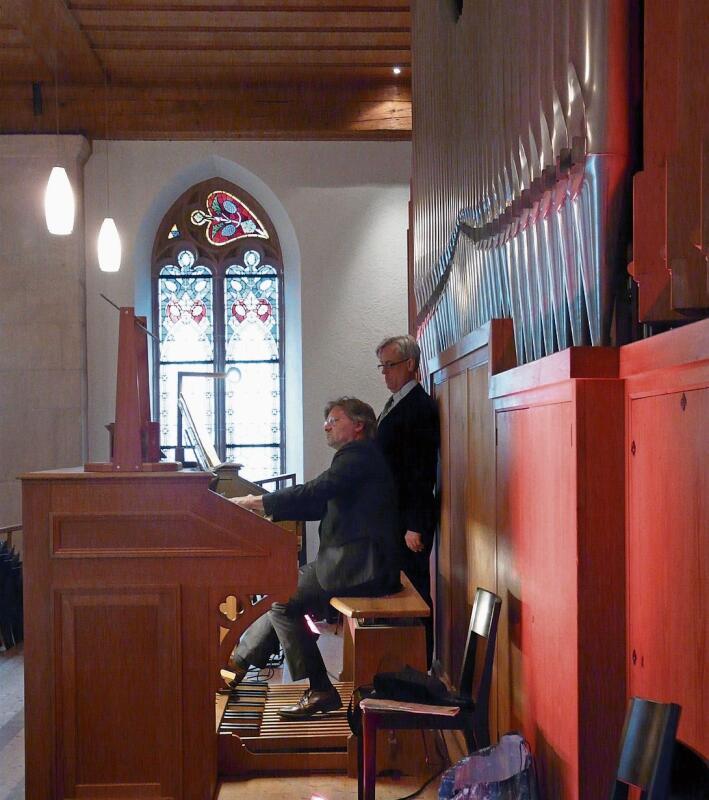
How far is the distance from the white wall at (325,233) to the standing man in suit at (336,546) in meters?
4.30

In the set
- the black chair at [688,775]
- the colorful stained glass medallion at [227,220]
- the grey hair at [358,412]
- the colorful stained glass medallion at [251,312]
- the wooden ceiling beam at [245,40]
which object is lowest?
the black chair at [688,775]

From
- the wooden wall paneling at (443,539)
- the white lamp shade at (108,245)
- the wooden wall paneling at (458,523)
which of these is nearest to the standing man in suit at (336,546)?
the wooden wall paneling at (458,523)

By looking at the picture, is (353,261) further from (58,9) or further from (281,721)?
(281,721)

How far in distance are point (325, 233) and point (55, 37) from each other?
8.92 feet

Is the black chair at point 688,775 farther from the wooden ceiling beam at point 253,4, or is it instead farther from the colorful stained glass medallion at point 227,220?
the colorful stained glass medallion at point 227,220

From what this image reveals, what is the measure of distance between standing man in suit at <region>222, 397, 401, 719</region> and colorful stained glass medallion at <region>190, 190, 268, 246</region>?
5499 mm

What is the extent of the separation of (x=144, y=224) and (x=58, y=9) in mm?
2331

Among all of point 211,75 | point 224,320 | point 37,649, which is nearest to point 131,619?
point 37,649

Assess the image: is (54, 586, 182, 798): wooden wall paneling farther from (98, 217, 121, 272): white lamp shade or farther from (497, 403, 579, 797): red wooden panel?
(98, 217, 121, 272): white lamp shade

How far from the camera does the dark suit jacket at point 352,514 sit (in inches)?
159

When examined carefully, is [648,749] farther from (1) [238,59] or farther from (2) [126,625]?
(1) [238,59]

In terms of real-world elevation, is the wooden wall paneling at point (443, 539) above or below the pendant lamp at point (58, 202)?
below

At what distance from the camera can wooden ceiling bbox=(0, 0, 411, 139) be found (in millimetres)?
7078

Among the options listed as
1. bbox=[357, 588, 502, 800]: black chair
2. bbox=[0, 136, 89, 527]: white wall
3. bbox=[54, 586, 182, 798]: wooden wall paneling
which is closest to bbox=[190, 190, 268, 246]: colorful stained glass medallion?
bbox=[0, 136, 89, 527]: white wall
